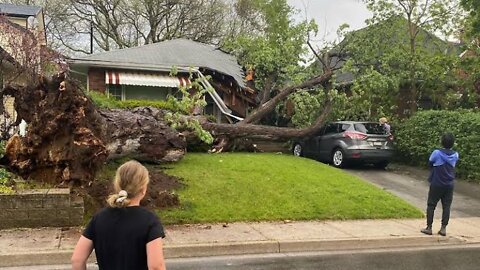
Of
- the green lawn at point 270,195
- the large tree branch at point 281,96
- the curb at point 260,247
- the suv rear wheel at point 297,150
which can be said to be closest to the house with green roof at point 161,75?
the suv rear wheel at point 297,150

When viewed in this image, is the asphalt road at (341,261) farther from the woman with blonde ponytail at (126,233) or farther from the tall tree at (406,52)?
the tall tree at (406,52)

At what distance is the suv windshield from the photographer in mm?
17359

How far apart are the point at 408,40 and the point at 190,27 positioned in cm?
2466

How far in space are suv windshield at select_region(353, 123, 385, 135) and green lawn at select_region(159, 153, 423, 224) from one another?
11.6ft

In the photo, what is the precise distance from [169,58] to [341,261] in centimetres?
1674

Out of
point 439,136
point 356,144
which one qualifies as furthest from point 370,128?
point 439,136

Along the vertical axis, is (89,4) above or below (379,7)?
above

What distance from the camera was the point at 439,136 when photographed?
663 inches

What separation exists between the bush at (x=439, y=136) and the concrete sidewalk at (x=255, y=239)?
5364 mm

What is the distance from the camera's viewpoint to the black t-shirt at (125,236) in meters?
3.08

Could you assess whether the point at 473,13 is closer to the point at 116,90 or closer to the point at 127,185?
the point at 116,90

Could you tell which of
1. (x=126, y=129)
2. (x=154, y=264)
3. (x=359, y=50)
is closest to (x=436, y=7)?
(x=359, y=50)

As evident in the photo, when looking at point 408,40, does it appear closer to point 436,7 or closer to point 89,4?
point 436,7

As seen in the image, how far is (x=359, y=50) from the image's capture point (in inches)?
808
